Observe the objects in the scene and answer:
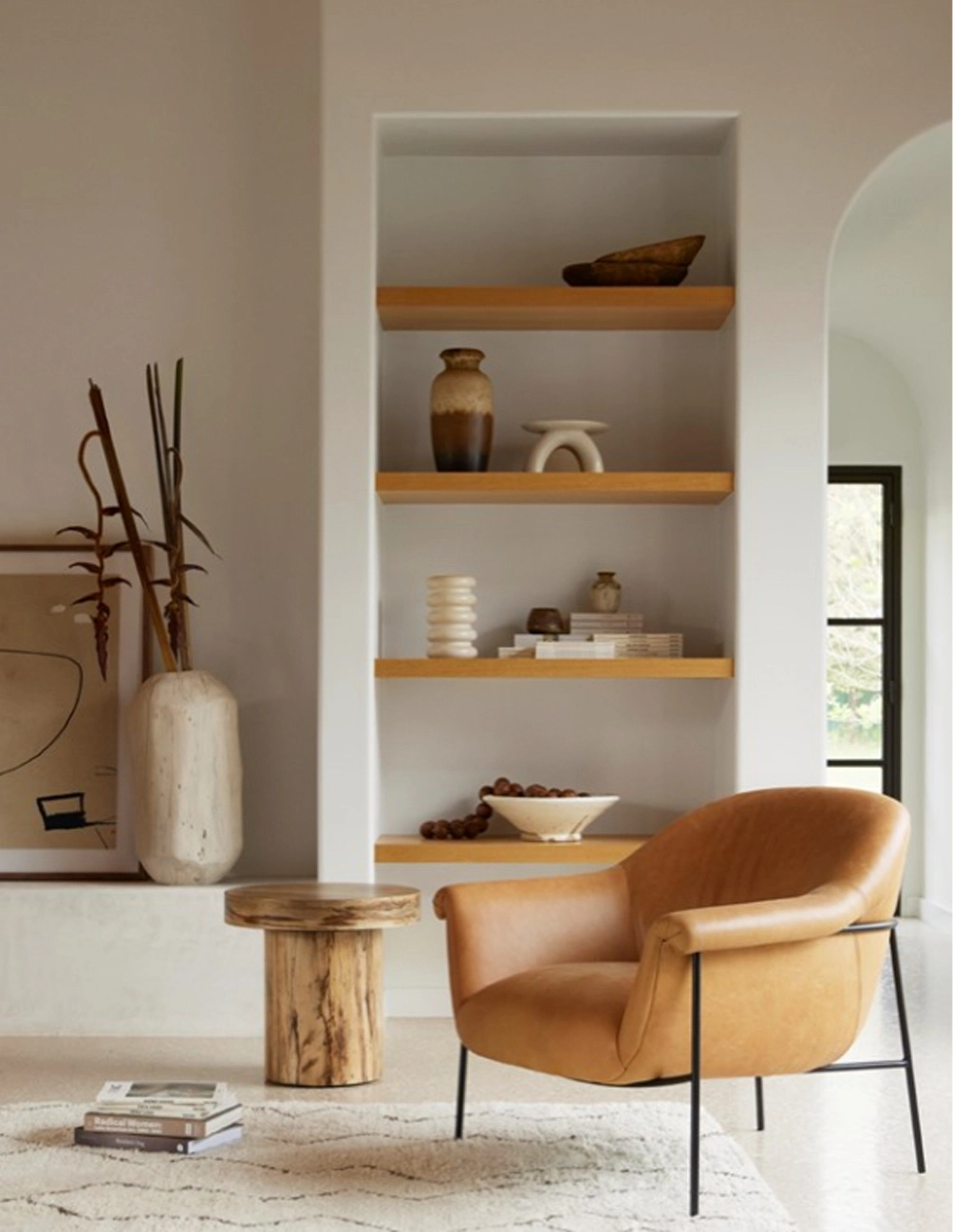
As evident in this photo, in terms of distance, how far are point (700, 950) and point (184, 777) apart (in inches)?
94.6

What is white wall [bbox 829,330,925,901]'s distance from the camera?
8.62m

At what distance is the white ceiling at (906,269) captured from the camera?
5891 mm

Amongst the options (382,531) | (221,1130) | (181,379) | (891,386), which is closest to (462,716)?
(382,531)

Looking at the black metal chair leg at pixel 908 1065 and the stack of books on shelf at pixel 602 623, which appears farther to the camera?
the stack of books on shelf at pixel 602 623

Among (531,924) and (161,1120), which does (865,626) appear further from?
(161,1120)

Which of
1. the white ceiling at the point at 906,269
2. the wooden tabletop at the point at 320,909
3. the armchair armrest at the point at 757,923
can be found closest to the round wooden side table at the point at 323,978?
the wooden tabletop at the point at 320,909

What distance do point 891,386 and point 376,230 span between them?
3.74m

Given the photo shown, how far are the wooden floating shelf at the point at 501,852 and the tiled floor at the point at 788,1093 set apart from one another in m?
0.51

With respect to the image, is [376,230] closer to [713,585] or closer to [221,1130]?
[713,585]

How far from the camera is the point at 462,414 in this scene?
5.44 metres

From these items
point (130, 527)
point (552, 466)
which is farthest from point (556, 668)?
point (130, 527)

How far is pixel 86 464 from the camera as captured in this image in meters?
5.82

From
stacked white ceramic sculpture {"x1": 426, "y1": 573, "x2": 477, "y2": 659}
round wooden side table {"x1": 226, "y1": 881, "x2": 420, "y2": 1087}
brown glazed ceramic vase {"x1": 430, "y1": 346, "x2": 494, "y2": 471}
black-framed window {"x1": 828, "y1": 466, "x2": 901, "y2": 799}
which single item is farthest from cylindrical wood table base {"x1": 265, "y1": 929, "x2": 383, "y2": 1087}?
black-framed window {"x1": 828, "y1": 466, "x2": 901, "y2": 799}

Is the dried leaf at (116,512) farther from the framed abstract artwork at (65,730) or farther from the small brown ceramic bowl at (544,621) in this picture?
the small brown ceramic bowl at (544,621)
